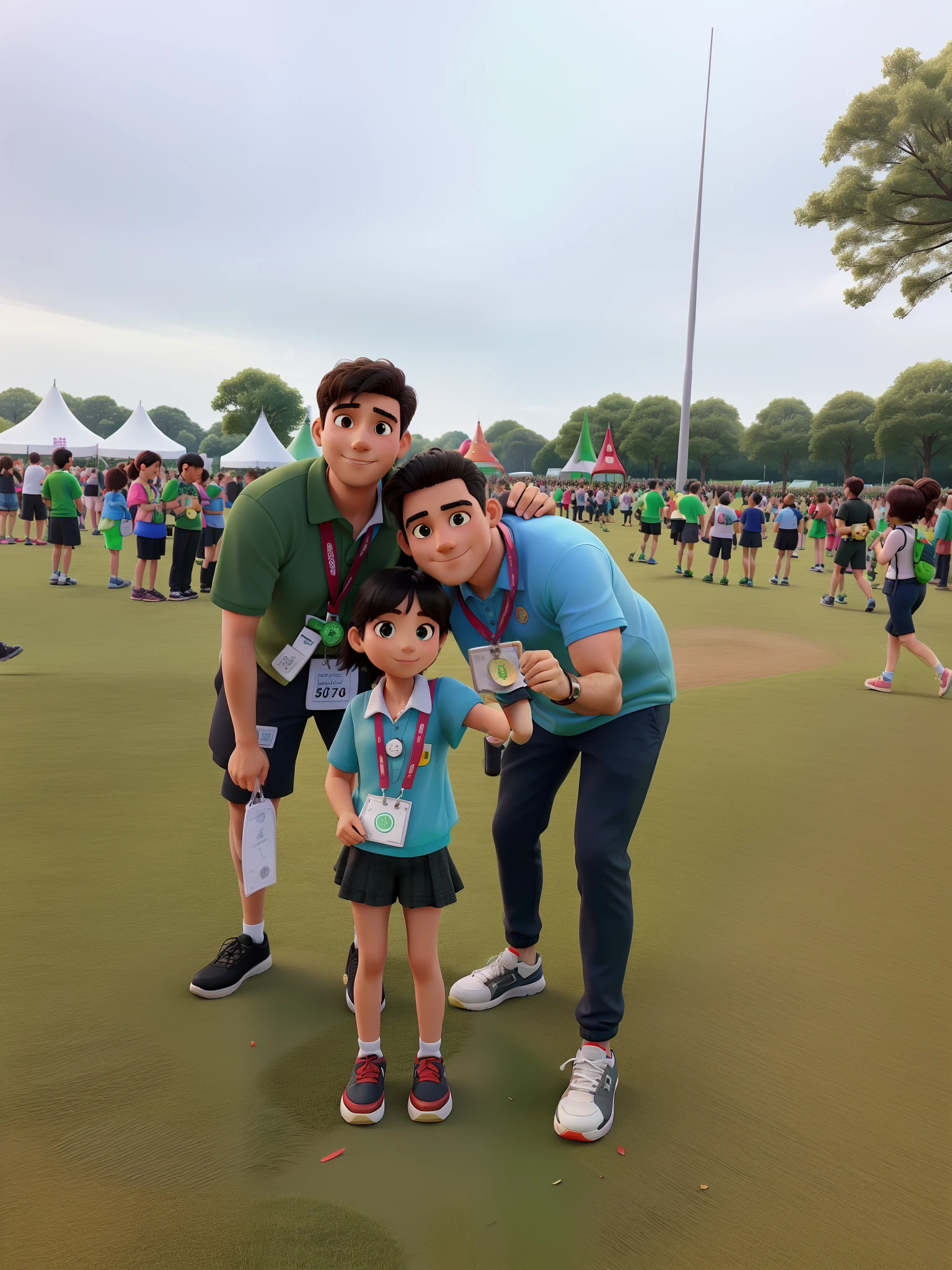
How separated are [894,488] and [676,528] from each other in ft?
41.0

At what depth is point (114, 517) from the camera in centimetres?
1296

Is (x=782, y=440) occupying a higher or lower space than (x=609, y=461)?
higher

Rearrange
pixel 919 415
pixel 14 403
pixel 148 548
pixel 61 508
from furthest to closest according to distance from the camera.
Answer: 1. pixel 14 403
2. pixel 919 415
3. pixel 61 508
4. pixel 148 548

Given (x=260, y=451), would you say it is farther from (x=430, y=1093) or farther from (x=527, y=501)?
(x=430, y=1093)

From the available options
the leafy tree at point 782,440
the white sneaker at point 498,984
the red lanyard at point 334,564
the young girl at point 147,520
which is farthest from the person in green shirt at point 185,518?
the leafy tree at point 782,440

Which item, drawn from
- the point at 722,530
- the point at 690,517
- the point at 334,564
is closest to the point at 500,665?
the point at 334,564

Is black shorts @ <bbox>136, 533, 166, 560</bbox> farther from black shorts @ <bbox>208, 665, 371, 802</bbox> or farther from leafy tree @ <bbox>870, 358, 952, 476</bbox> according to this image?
leafy tree @ <bbox>870, 358, 952, 476</bbox>

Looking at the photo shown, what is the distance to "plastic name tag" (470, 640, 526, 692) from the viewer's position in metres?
2.10

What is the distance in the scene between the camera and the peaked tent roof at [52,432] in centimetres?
3553

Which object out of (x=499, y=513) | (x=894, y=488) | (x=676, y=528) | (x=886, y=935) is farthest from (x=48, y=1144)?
(x=676, y=528)

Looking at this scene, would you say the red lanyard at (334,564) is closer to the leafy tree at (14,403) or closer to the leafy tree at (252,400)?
the leafy tree at (252,400)

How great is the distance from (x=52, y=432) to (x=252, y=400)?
43356 mm

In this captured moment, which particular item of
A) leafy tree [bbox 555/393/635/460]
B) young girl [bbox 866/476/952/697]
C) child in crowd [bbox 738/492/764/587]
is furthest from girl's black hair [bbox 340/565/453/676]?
leafy tree [bbox 555/393/635/460]

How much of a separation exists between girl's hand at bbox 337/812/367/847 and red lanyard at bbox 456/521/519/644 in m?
0.62
